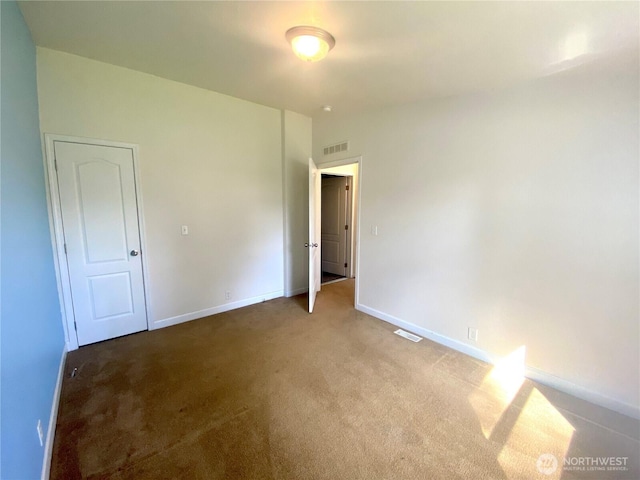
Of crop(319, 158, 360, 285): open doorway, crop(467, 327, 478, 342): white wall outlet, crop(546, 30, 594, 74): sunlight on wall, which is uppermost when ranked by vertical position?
crop(546, 30, 594, 74): sunlight on wall

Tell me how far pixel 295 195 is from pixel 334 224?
1.67 meters

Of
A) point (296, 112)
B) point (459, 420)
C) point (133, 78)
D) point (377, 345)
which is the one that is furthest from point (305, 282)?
point (133, 78)

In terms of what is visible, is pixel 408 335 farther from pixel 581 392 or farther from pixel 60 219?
pixel 60 219

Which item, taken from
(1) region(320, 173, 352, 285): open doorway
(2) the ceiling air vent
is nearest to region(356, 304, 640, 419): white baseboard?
(2) the ceiling air vent

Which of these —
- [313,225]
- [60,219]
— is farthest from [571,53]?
[60,219]

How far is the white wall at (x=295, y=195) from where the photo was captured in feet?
13.6

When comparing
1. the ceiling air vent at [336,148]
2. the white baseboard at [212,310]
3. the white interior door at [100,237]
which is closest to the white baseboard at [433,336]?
the white baseboard at [212,310]

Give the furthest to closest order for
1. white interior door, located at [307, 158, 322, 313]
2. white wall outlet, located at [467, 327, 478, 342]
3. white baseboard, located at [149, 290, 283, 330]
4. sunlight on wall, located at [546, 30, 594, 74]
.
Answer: white interior door, located at [307, 158, 322, 313]
white baseboard, located at [149, 290, 283, 330]
white wall outlet, located at [467, 327, 478, 342]
sunlight on wall, located at [546, 30, 594, 74]

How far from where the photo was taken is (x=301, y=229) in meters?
4.52

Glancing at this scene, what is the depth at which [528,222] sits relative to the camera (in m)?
2.37

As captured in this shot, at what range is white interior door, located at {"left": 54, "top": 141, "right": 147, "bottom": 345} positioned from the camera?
8.81 feet

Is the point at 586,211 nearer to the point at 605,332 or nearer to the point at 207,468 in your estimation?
the point at 605,332

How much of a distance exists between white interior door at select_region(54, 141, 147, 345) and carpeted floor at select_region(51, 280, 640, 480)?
0.30 m

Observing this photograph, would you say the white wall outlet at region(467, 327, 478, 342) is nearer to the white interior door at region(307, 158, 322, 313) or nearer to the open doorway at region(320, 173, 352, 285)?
the white interior door at region(307, 158, 322, 313)
